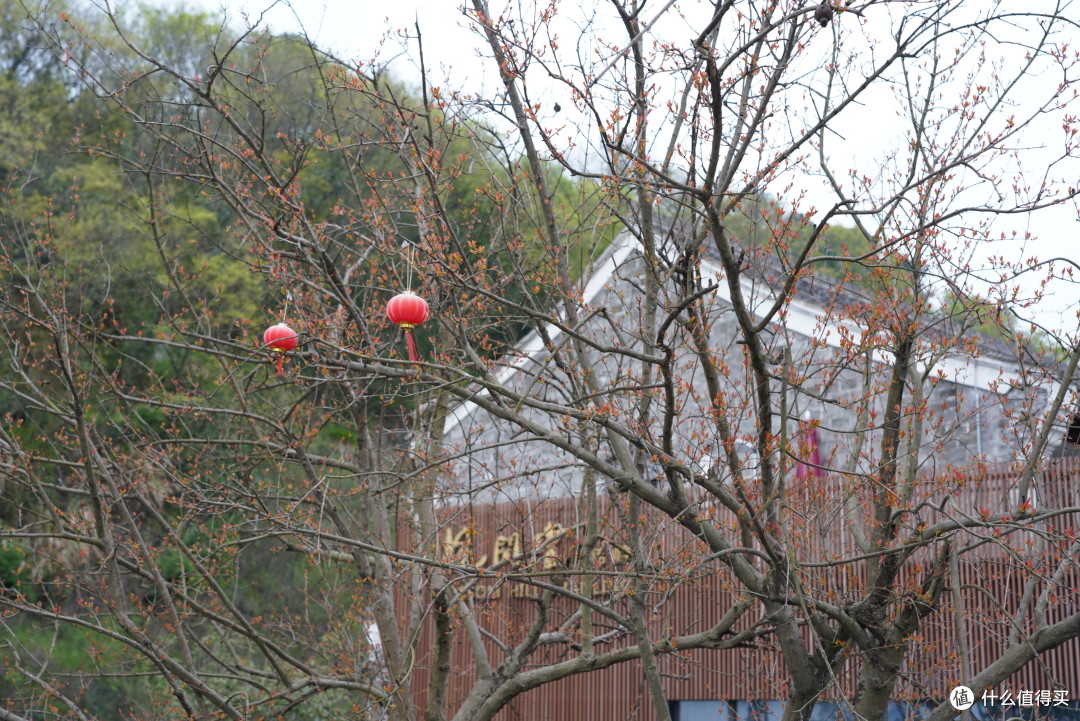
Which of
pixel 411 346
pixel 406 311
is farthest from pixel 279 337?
pixel 406 311

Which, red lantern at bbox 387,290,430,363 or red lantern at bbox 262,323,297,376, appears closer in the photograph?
red lantern at bbox 387,290,430,363

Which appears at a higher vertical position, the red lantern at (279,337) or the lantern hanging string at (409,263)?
the lantern hanging string at (409,263)

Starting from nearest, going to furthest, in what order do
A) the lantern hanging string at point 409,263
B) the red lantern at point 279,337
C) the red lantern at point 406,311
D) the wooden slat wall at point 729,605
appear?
the red lantern at point 406,311, the red lantern at point 279,337, the lantern hanging string at point 409,263, the wooden slat wall at point 729,605

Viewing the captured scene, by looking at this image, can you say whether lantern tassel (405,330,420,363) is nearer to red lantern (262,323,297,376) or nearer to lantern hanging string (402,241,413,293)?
lantern hanging string (402,241,413,293)

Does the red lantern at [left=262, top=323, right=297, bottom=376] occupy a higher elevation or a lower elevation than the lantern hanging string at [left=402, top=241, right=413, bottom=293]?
lower

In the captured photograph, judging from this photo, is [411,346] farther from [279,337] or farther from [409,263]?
[279,337]

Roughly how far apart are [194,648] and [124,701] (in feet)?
4.68

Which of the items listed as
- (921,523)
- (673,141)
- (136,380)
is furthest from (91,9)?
(921,523)

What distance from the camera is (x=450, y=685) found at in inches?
345

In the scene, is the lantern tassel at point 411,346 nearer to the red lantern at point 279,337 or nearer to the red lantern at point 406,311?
the red lantern at point 406,311

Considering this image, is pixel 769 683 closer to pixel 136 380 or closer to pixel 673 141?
pixel 673 141

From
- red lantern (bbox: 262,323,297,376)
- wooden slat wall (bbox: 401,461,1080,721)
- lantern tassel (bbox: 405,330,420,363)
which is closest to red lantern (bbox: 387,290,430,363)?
lantern tassel (bbox: 405,330,420,363)

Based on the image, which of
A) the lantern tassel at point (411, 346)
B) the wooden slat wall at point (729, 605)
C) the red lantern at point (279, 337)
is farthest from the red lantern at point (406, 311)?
the wooden slat wall at point (729, 605)

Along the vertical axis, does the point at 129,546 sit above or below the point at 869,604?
above
